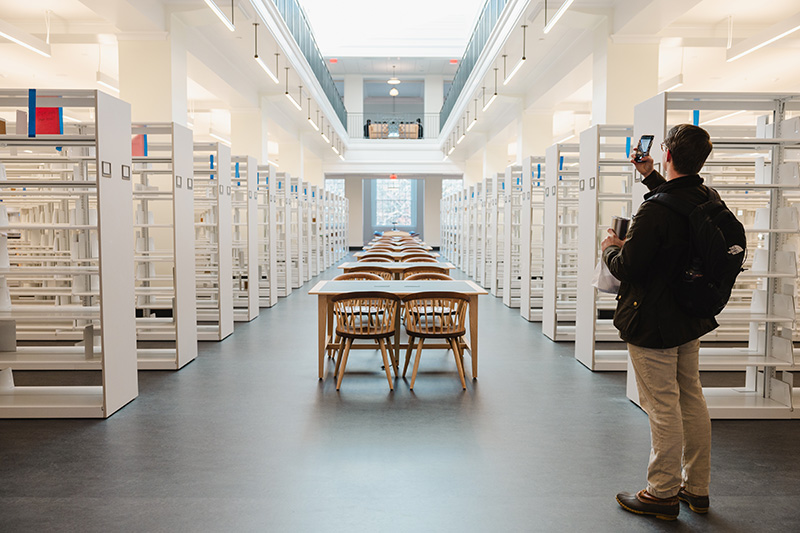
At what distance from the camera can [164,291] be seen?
5.62 m

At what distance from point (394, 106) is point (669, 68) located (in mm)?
20859

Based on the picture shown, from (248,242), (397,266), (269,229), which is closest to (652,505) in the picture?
(397,266)

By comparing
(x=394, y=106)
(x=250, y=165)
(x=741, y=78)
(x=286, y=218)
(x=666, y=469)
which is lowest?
(x=666, y=469)

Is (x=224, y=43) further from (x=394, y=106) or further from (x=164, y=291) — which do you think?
(x=394, y=106)

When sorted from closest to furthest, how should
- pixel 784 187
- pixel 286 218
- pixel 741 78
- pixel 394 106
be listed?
pixel 784 187 → pixel 286 218 → pixel 741 78 → pixel 394 106

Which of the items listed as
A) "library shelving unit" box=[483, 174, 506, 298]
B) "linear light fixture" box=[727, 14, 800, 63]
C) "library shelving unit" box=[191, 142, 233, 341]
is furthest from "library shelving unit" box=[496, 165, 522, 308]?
"library shelving unit" box=[191, 142, 233, 341]

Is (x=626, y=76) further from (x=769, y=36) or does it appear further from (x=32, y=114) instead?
(x=32, y=114)

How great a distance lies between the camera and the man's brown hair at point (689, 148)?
265 cm

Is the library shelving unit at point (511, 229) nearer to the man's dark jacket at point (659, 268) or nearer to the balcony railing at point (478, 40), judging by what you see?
the balcony railing at point (478, 40)

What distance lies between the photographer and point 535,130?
13617mm

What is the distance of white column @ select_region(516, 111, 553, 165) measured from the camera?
532 inches

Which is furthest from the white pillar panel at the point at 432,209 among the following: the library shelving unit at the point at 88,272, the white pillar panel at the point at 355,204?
the library shelving unit at the point at 88,272

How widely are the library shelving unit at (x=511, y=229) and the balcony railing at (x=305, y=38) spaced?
4.64 meters

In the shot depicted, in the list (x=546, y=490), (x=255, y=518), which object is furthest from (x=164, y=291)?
(x=546, y=490)
